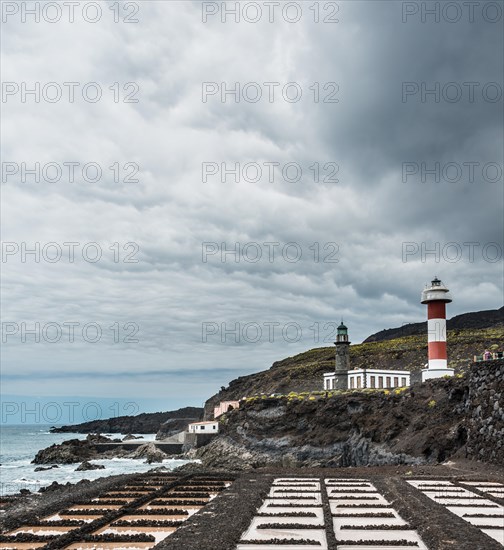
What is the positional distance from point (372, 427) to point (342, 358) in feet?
56.9

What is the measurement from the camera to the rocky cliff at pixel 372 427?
117ft

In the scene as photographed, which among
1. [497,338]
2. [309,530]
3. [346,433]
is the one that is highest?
[497,338]

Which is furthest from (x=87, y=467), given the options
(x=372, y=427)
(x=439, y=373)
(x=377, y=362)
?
(x=377, y=362)

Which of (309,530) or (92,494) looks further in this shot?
(92,494)

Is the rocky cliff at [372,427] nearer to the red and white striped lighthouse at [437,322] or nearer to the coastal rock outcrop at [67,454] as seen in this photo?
the red and white striped lighthouse at [437,322]

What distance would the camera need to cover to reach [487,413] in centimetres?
3466

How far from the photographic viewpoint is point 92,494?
2080 cm

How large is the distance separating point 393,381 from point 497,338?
40.7 m

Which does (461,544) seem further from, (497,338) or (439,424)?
(497,338)

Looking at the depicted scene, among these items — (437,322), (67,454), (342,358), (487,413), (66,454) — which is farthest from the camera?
(67,454)

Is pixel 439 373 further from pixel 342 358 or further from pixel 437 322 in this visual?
pixel 342 358

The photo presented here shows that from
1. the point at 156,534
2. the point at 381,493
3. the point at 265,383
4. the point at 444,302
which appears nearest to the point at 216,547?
the point at 156,534

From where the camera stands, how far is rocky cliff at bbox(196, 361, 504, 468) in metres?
35.6

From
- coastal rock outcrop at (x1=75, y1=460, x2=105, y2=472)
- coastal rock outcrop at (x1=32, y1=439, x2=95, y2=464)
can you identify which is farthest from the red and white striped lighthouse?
coastal rock outcrop at (x1=32, y1=439, x2=95, y2=464)
